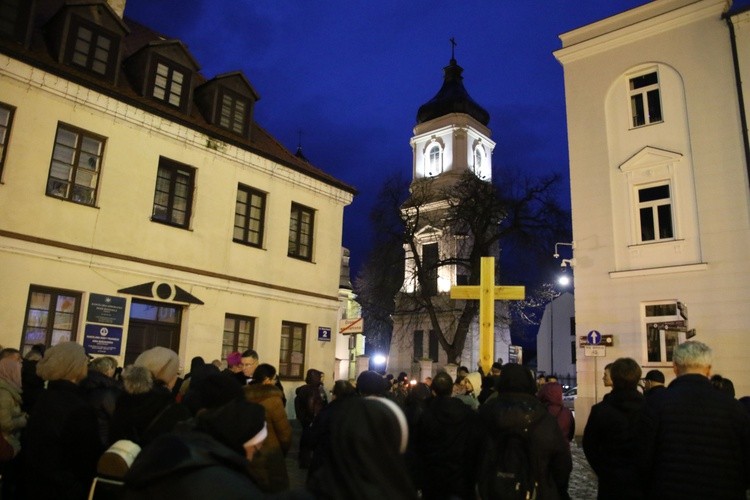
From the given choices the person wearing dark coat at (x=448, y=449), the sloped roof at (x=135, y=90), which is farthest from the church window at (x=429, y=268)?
the person wearing dark coat at (x=448, y=449)

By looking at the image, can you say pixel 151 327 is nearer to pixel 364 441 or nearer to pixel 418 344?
pixel 364 441

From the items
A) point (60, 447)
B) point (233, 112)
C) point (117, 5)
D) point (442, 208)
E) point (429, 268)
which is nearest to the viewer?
point (60, 447)

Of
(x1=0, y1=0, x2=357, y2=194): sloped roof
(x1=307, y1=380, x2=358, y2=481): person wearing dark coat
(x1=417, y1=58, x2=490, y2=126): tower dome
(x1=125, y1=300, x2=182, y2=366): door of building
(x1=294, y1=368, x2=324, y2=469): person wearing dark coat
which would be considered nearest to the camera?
(x1=307, y1=380, x2=358, y2=481): person wearing dark coat

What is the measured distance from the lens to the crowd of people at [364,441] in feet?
6.60

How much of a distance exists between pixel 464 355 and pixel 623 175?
28.0 m

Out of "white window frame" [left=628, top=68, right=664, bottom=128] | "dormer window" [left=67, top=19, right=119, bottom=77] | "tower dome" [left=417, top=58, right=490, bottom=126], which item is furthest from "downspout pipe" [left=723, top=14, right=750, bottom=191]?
"tower dome" [left=417, top=58, right=490, bottom=126]

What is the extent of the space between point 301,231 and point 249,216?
2120mm

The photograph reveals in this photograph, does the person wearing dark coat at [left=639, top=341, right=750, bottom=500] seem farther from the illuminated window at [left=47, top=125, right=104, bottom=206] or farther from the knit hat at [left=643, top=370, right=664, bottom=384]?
the illuminated window at [left=47, top=125, right=104, bottom=206]

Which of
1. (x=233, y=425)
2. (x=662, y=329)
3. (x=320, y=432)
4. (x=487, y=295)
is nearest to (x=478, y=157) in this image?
(x=662, y=329)

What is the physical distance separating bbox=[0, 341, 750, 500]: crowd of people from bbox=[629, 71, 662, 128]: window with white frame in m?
15.6

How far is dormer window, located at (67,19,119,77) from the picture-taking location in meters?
14.1

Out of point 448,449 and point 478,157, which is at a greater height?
point 478,157

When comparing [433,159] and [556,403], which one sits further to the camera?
[433,159]

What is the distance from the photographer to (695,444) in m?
3.81
